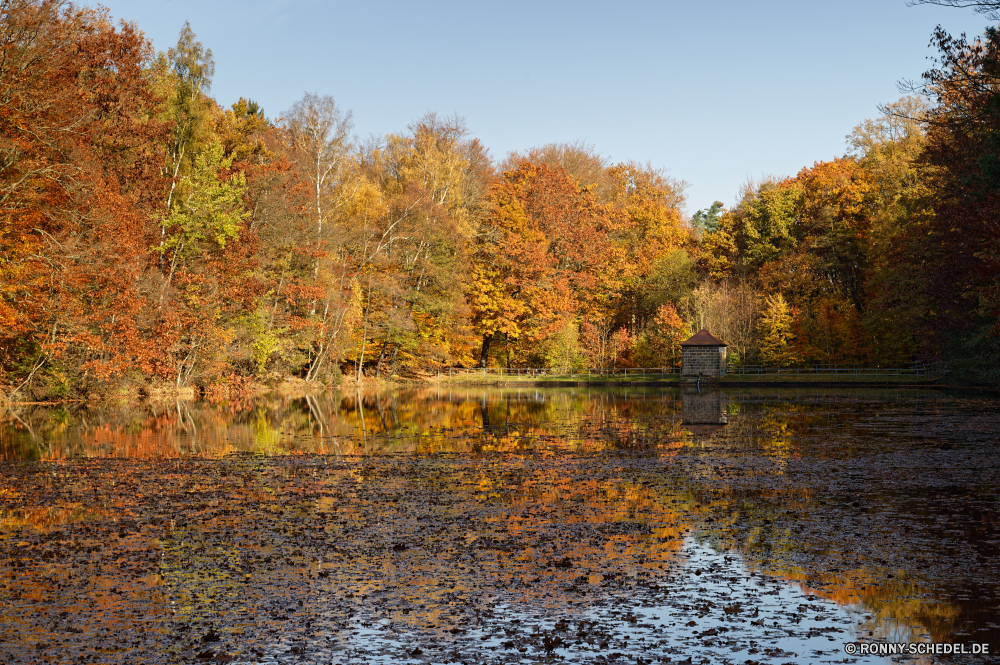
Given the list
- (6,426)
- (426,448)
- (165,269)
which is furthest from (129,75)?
(426,448)

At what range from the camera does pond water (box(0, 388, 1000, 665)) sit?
684 cm

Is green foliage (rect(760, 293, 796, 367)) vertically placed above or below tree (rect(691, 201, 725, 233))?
below

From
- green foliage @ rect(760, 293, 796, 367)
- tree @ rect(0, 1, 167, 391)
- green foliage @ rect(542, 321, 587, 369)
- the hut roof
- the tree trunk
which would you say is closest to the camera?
tree @ rect(0, 1, 167, 391)

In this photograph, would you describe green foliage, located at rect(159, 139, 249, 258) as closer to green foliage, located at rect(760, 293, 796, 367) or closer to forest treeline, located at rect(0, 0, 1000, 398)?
forest treeline, located at rect(0, 0, 1000, 398)

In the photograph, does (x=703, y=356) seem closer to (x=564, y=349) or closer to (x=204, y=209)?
(x=564, y=349)

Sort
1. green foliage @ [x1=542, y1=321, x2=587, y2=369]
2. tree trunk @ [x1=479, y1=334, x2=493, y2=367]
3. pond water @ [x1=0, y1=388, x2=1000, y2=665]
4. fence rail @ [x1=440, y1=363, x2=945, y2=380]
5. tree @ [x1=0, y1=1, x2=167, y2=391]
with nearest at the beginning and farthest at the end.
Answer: pond water @ [x1=0, y1=388, x2=1000, y2=665] < tree @ [x1=0, y1=1, x2=167, y2=391] < fence rail @ [x1=440, y1=363, x2=945, y2=380] < green foliage @ [x1=542, y1=321, x2=587, y2=369] < tree trunk @ [x1=479, y1=334, x2=493, y2=367]

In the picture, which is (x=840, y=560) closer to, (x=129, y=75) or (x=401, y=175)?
(x=129, y=75)

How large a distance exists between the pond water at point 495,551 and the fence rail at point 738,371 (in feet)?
136

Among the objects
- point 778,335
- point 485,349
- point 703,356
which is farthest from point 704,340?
point 485,349

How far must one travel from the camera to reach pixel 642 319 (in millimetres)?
76688

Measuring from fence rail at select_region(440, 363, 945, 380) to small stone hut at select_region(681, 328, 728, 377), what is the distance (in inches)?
110

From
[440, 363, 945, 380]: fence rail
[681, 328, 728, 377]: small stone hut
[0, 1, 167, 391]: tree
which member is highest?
[0, 1, 167, 391]: tree

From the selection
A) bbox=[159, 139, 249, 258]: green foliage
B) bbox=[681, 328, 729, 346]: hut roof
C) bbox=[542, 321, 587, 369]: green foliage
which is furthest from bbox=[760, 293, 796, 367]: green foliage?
bbox=[159, 139, 249, 258]: green foliage

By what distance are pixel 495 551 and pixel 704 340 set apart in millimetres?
55281
